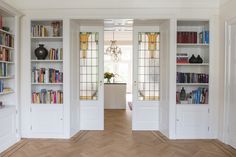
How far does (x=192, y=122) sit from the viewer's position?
4.84 metres

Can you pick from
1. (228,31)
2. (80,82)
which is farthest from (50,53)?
(228,31)

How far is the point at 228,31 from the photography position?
4.48 metres

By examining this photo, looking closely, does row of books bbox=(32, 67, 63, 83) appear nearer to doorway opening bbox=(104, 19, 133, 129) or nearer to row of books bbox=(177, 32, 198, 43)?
doorway opening bbox=(104, 19, 133, 129)

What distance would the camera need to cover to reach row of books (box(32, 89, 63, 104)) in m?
4.86

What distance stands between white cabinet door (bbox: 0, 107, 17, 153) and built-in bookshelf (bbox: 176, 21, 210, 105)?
329 centimetres

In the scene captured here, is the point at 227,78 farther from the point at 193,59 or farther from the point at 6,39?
the point at 6,39

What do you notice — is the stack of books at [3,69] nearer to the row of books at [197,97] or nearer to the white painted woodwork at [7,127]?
the white painted woodwork at [7,127]

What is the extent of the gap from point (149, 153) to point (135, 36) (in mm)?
2750

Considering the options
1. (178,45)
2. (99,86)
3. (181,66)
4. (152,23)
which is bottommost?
(99,86)

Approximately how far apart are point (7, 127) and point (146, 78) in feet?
10.3

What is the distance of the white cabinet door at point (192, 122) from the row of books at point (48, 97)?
2461mm

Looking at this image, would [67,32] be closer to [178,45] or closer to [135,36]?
[135,36]

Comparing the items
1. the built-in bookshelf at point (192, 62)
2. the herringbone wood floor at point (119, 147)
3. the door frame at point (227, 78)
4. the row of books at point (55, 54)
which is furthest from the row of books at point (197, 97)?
the row of books at point (55, 54)

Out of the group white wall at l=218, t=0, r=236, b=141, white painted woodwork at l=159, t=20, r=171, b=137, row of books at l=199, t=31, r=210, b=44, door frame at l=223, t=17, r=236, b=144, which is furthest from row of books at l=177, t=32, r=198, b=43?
door frame at l=223, t=17, r=236, b=144
